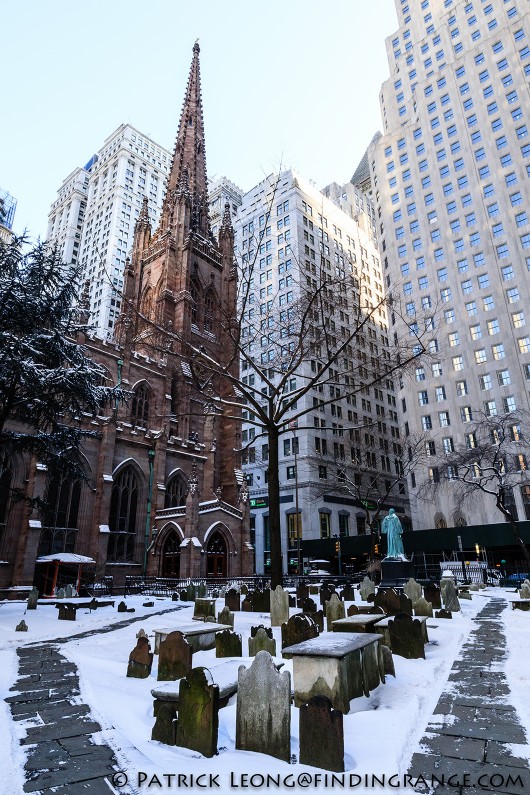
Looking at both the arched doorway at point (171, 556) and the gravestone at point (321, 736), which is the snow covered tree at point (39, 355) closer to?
the arched doorway at point (171, 556)

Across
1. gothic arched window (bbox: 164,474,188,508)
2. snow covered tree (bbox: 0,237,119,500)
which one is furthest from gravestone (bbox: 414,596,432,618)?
gothic arched window (bbox: 164,474,188,508)

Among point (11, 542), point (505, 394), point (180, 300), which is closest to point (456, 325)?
point (505, 394)

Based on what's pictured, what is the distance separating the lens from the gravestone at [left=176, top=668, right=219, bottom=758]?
169 inches

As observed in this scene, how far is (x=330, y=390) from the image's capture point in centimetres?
5588

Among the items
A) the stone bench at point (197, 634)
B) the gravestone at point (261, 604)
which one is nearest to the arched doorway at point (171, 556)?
the gravestone at point (261, 604)

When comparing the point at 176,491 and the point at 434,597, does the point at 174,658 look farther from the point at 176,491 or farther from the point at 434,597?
the point at 176,491

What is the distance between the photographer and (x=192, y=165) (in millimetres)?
56906

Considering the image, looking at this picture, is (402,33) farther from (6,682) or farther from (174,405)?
(6,682)

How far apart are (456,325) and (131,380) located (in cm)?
3316

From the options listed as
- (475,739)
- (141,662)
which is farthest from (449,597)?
(475,739)

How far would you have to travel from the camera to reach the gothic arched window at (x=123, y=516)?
→ 3145 centimetres

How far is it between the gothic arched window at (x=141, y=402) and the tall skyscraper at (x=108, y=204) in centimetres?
5960

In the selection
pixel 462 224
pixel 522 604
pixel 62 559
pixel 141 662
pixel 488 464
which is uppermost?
pixel 462 224

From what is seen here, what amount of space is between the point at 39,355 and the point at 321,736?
18.0m
